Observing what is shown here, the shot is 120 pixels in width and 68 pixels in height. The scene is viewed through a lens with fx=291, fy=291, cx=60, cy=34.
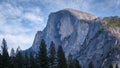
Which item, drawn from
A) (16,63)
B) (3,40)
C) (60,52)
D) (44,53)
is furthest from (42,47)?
(16,63)

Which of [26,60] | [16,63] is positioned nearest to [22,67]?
[16,63]

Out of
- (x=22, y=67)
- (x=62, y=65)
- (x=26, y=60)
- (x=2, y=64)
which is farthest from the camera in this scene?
(x=26, y=60)

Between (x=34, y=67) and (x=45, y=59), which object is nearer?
(x=45, y=59)

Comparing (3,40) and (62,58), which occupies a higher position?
(3,40)

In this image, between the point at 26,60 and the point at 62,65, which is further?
the point at 26,60

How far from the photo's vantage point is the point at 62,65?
209 ft

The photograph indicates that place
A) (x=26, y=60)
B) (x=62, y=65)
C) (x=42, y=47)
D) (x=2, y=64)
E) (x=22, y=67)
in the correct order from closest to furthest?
(x=2, y=64), (x=42, y=47), (x=62, y=65), (x=22, y=67), (x=26, y=60)

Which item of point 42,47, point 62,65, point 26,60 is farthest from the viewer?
point 26,60

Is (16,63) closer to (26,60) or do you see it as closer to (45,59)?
(26,60)

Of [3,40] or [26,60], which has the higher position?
[3,40]

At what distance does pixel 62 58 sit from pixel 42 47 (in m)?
6.68

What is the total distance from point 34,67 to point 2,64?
1204 centimetres

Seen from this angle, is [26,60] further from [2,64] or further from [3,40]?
[2,64]

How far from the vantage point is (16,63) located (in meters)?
72.7
